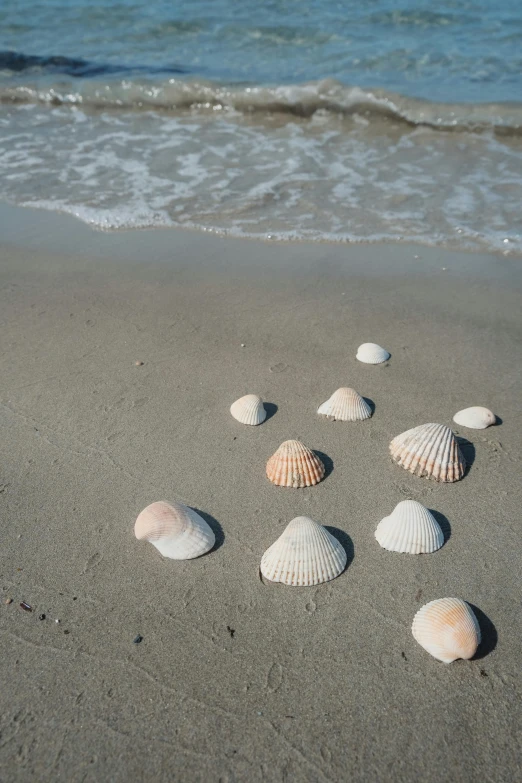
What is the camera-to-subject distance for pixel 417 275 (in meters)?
5.38

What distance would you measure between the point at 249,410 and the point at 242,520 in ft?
2.66

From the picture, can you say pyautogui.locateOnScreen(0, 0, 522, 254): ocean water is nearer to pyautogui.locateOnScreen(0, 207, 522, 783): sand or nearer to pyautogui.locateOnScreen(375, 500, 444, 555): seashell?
pyautogui.locateOnScreen(0, 207, 522, 783): sand

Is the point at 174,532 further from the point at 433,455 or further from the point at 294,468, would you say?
the point at 433,455

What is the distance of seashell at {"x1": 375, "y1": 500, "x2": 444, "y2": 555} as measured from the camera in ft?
9.28

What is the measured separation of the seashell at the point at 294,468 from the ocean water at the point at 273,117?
3.30m

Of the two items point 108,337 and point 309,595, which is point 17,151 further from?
point 309,595

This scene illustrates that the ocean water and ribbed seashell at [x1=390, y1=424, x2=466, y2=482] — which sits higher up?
the ocean water

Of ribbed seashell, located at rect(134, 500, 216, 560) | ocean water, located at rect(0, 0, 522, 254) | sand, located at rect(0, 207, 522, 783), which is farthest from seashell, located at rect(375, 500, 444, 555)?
ocean water, located at rect(0, 0, 522, 254)

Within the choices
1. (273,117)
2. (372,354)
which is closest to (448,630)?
(372,354)

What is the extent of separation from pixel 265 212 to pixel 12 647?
5175 mm

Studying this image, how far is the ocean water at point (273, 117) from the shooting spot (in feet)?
21.6


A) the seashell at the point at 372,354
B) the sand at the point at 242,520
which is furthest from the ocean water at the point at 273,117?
the seashell at the point at 372,354

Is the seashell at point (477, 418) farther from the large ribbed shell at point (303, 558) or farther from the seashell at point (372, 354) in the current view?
the large ribbed shell at point (303, 558)

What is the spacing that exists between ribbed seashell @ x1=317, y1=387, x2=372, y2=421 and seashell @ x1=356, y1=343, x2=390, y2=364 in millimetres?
552
